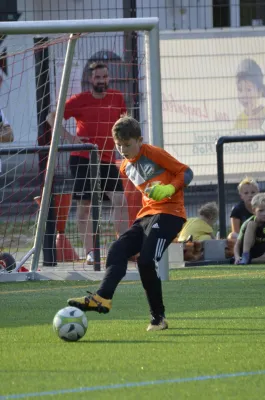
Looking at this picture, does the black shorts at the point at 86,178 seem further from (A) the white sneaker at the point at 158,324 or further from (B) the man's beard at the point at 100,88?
(A) the white sneaker at the point at 158,324

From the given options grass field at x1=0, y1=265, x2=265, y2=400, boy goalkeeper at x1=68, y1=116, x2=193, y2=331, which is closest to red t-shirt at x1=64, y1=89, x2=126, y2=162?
grass field at x1=0, y1=265, x2=265, y2=400

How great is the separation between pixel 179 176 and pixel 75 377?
8.67 ft

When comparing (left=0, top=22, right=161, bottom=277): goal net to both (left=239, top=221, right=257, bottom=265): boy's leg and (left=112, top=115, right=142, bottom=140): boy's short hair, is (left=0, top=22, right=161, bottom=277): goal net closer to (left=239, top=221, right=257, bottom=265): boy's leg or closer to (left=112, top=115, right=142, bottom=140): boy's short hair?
(left=239, top=221, right=257, bottom=265): boy's leg

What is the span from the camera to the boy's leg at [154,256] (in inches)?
330

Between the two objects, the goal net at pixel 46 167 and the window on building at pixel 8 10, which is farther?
the window on building at pixel 8 10

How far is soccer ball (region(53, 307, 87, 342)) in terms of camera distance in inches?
307

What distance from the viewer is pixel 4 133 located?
12.9 m

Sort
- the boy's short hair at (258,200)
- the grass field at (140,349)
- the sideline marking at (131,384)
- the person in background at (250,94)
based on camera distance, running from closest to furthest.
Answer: the sideline marking at (131,384) → the grass field at (140,349) → the boy's short hair at (258,200) → the person in background at (250,94)

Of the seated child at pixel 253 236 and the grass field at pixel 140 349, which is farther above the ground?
the seated child at pixel 253 236

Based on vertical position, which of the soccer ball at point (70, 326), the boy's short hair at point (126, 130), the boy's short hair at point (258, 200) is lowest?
the soccer ball at point (70, 326)

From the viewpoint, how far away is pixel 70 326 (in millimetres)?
7801

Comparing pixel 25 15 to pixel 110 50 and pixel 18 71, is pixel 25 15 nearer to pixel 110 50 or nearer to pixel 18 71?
pixel 110 50

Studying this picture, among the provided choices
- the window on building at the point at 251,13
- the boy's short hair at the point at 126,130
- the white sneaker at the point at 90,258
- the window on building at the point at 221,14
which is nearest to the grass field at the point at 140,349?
the boy's short hair at the point at 126,130

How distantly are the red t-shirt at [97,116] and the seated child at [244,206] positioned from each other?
1.75m
